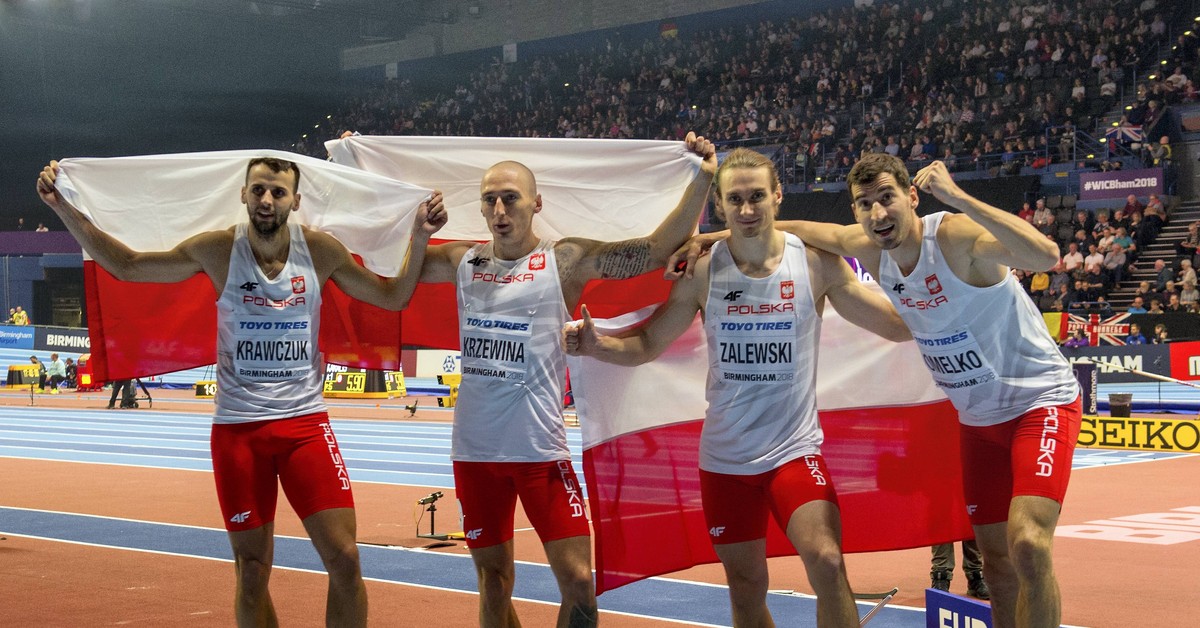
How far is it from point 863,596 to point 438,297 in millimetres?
2960

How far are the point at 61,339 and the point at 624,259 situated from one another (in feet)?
114

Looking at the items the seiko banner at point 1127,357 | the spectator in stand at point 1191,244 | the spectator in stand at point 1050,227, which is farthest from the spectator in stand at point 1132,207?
the seiko banner at point 1127,357

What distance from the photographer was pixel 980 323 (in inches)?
201

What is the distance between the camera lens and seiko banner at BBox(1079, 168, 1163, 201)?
80.8 ft

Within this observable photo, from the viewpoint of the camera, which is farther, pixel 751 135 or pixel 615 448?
pixel 751 135

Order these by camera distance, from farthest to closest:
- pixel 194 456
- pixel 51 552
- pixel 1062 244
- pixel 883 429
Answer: pixel 1062 244 → pixel 194 456 → pixel 51 552 → pixel 883 429

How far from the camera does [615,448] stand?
5832 millimetres

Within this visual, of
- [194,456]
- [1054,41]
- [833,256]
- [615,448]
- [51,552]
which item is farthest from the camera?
[1054,41]

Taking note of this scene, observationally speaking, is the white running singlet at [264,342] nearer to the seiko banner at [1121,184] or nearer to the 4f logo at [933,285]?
the 4f logo at [933,285]

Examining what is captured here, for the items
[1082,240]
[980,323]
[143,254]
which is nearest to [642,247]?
[980,323]

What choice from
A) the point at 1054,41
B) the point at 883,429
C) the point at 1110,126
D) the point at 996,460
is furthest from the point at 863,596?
the point at 1054,41

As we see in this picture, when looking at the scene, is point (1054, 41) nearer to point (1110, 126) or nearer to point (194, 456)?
point (1110, 126)

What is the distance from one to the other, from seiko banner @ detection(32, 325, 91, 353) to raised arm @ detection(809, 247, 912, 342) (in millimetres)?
33524

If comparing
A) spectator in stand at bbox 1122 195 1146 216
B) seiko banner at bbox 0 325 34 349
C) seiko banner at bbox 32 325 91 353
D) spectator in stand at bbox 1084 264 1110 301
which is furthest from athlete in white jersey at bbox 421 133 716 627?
seiko banner at bbox 0 325 34 349
